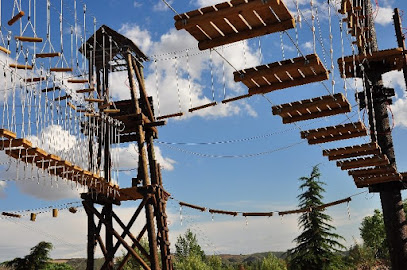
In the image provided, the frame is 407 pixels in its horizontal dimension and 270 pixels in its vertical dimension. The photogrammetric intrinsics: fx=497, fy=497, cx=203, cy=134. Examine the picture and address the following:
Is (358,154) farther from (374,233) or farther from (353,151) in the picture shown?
(374,233)

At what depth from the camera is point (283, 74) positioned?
8.34 m

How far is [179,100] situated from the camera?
15094mm

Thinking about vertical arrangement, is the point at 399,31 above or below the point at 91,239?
above

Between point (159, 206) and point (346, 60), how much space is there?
316 inches

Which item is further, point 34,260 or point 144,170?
point 34,260

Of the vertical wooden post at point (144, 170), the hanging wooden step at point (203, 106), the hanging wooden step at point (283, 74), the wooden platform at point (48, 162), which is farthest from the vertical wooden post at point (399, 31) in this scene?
the wooden platform at point (48, 162)

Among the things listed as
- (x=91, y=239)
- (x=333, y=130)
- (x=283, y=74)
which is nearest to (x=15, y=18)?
(x=283, y=74)

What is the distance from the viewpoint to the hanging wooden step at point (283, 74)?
26.2ft

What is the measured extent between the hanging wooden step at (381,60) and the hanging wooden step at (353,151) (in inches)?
66.2

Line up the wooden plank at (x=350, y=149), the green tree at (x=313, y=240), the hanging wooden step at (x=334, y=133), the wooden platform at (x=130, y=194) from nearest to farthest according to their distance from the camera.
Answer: the hanging wooden step at (x=334, y=133) < the wooden plank at (x=350, y=149) < the wooden platform at (x=130, y=194) < the green tree at (x=313, y=240)

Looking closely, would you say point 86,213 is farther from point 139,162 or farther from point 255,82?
point 255,82

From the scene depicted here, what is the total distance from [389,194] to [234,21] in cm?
755

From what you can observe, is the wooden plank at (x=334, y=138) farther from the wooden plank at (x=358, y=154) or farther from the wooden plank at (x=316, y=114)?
the wooden plank at (x=316, y=114)

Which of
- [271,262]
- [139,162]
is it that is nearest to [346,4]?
[139,162]
